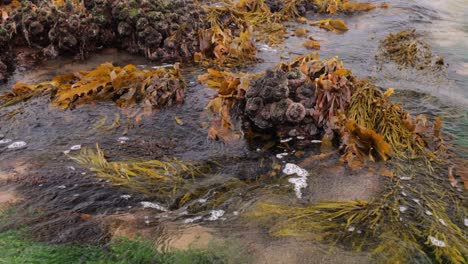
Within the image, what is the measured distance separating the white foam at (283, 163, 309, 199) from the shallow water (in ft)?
0.16

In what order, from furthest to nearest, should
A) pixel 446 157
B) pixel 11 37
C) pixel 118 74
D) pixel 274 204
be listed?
pixel 11 37, pixel 118 74, pixel 446 157, pixel 274 204

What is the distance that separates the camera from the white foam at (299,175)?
3371 millimetres

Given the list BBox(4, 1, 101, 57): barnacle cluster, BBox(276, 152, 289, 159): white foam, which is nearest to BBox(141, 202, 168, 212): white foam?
BBox(276, 152, 289, 159): white foam

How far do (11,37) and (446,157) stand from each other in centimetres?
587

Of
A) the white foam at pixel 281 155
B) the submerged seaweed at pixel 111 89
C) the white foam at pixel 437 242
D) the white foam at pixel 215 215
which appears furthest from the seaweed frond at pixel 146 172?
the white foam at pixel 437 242

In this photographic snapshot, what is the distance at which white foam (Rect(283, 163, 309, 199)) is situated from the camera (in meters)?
3.37

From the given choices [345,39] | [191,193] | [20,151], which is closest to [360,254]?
[191,193]

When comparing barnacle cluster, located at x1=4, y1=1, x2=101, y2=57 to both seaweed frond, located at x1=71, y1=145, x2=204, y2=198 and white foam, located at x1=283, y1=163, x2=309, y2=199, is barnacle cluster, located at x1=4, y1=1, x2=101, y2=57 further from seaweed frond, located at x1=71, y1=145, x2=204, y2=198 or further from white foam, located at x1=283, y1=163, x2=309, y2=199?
white foam, located at x1=283, y1=163, x2=309, y2=199

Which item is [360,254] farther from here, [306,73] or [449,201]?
[306,73]

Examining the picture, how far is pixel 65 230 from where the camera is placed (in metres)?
2.84

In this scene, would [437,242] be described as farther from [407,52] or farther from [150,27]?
[150,27]

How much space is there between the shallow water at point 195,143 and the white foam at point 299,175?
49mm

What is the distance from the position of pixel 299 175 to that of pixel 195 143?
111 cm

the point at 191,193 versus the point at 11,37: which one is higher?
the point at 11,37
